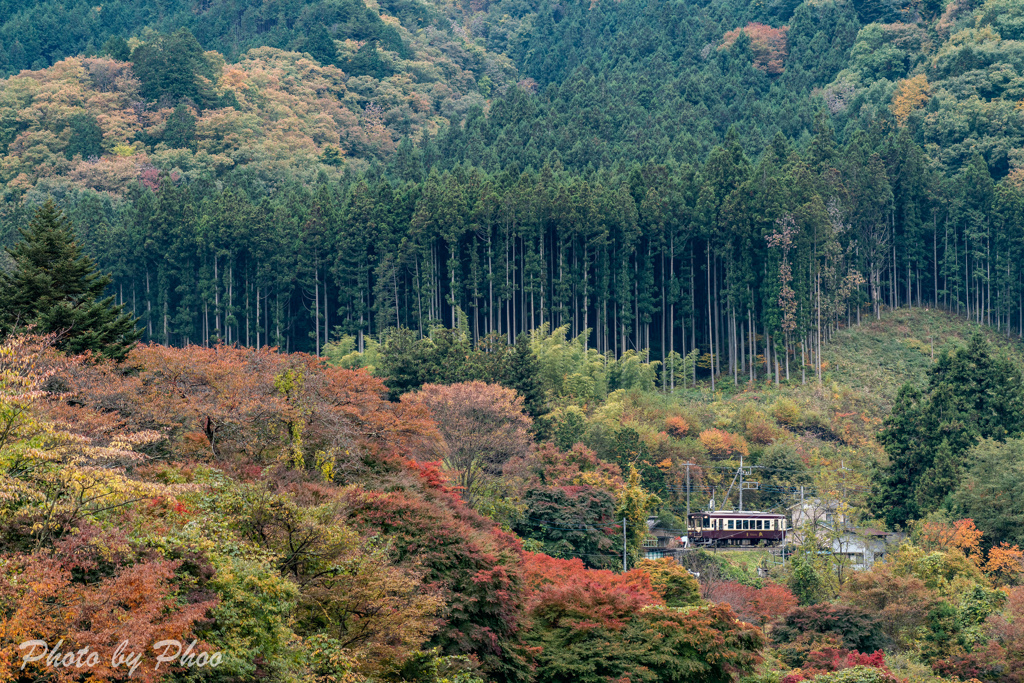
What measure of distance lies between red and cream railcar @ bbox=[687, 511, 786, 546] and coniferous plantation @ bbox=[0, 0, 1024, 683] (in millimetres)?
215

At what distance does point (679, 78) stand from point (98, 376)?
9827 centimetres

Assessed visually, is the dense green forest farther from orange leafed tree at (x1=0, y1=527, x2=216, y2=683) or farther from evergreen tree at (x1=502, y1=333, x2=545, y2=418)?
orange leafed tree at (x1=0, y1=527, x2=216, y2=683)

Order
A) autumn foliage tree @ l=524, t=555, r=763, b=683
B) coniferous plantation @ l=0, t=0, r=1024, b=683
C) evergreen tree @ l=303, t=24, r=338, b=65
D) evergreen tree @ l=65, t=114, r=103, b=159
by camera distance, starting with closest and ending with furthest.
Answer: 1. coniferous plantation @ l=0, t=0, r=1024, b=683
2. autumn foliage tree @ l=524, t=555, r=763, b=683
3. evergreen tree @ l=65, t=114, r=103, b=159
4. evergreen tree @ l=303, t=24, r=338, b=65

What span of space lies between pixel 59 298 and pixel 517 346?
31.6 metres

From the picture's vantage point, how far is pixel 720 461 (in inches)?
2773

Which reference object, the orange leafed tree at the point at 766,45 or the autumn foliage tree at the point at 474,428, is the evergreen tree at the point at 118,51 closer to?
the orange leafed tree at the point at 766,45

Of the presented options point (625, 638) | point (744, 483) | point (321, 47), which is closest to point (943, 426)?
point (744, 483)

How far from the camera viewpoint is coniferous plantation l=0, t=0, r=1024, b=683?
88.5 feet

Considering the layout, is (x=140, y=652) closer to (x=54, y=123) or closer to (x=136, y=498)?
(x=136, y=498)

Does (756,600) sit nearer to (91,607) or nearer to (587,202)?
(587,202)

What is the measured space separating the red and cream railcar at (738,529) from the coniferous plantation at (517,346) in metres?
0.21

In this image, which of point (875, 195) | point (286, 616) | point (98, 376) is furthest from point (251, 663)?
point (875, 195)

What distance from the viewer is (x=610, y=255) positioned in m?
85.9

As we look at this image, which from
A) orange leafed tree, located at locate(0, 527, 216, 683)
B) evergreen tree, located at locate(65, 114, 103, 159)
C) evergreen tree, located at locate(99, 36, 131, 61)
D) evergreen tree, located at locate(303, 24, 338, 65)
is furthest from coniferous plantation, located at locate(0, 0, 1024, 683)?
evergreen tree, located at locate(303, 24, 338, 65)
